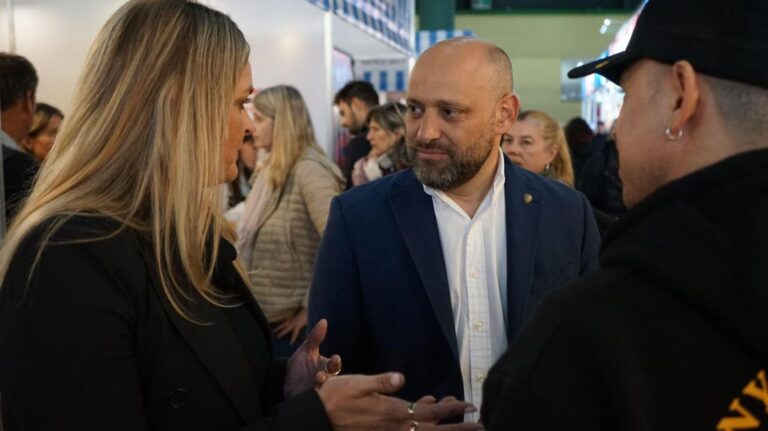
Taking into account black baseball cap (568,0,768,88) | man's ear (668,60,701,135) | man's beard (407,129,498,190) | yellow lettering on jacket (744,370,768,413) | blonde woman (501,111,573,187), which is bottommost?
blonde woman (501,111,573,187)

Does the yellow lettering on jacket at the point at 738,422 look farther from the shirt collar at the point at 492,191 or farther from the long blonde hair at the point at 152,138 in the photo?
the shirt collar at the point at 492,191

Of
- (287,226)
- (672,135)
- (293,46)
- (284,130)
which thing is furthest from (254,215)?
(672,135)

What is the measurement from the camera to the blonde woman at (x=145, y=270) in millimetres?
1316

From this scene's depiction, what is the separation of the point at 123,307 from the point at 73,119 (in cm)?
39

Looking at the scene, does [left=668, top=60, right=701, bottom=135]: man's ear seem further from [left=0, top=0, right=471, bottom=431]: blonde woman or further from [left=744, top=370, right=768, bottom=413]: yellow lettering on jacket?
[left=0, top=0, right=471, bottom=431]: blonde woman

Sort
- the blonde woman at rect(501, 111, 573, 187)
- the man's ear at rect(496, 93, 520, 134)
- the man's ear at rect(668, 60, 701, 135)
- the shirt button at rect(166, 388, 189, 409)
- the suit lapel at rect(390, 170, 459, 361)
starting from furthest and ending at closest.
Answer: the blonde woman at rect(501, 111, 573, 187), the man's ear at rect(496, 93, 520, 134), the suit lapel at rect(390, 170, 459, 361), the shirt button at rect(166, 388, 189, 409), the man's ear at rect(668, 60, 701, 135)

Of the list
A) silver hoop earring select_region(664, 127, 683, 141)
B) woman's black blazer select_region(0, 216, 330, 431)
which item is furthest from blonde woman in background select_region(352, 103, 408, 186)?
silver hoop earring select_region(664, 127, 683, 141)

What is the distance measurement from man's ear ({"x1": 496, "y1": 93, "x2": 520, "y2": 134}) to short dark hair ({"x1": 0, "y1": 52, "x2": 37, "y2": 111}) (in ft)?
6.87

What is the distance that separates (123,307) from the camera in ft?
4.50

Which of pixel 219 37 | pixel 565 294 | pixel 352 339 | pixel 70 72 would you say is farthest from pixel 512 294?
pixel 70 72

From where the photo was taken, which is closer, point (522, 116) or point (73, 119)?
point (73, 119)

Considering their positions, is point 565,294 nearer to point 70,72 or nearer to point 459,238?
point 459,238

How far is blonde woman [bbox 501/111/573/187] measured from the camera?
4.58 m

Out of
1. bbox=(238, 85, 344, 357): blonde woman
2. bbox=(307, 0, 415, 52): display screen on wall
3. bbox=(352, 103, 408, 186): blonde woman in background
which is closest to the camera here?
bbox=(238, 85, 344, 357): blonde woman
